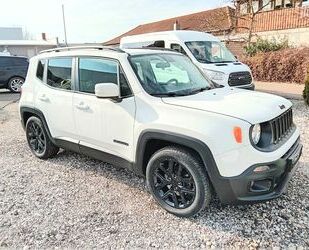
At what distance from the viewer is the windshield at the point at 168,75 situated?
12.2ft

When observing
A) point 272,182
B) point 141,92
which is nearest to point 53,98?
point 141,92

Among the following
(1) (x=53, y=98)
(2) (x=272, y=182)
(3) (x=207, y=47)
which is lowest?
(2) (x=272, y=182)

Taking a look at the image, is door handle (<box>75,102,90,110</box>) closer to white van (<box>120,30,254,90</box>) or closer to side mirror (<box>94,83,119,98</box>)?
side mirror (<box>94,83,119,98</box>)

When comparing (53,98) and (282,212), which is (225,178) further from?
(53,98)

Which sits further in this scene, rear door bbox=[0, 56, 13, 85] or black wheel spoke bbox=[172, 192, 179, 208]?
rear door bbox=[0, 56, 13, 85]

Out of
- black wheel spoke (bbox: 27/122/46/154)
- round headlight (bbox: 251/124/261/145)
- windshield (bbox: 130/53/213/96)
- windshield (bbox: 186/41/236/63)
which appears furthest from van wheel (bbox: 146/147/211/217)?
windshield (bbox: 186/41/236/63)

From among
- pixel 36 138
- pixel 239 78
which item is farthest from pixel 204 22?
pixel 36 138

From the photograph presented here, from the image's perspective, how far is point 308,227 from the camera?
3.17 meters

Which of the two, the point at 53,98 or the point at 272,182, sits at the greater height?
the point at 53,98

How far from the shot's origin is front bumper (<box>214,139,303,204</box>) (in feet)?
9.70

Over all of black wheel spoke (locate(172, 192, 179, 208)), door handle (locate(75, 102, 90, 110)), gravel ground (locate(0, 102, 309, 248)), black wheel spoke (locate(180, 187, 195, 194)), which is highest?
door handle (locate(75, 102, 90, 110))

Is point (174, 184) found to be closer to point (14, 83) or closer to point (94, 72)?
point (94, 72)

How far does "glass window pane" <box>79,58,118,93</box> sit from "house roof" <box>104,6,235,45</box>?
17833mm

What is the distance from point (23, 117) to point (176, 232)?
3.55 m
